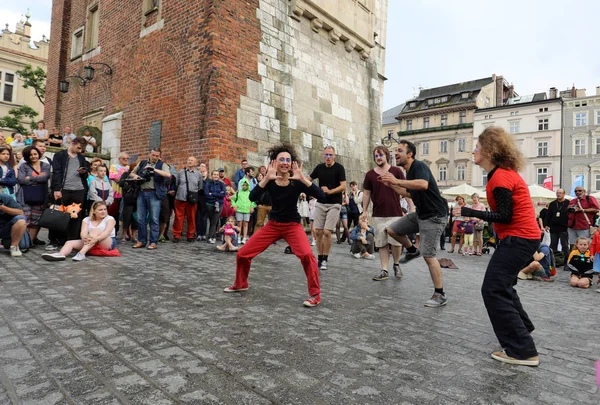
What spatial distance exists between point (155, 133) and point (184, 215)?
319cm

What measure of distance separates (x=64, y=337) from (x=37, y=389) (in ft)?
2.80

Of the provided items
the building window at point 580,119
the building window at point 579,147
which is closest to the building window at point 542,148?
the building window at point 579,147

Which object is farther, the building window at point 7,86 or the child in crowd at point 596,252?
the building window at point 7,86

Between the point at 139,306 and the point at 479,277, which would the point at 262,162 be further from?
the point at 139,306

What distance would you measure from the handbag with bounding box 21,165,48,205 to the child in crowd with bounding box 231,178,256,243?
155 inches

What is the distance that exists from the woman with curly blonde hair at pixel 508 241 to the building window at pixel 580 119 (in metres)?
50.8

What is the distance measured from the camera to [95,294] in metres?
4.33

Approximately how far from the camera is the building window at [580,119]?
44.0m

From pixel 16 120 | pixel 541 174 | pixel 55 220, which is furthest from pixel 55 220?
pixel 541 174

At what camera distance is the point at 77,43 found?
15.9m

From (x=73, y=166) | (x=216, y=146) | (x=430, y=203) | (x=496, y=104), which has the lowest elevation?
(x=430, y=203)

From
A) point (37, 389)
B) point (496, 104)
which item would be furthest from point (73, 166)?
point (496, 104)

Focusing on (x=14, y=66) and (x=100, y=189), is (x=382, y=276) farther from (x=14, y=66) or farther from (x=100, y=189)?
(x=14, y=66)

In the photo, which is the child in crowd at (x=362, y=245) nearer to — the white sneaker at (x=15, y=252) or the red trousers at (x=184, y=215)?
the red trousers at (x=184, y=215)
